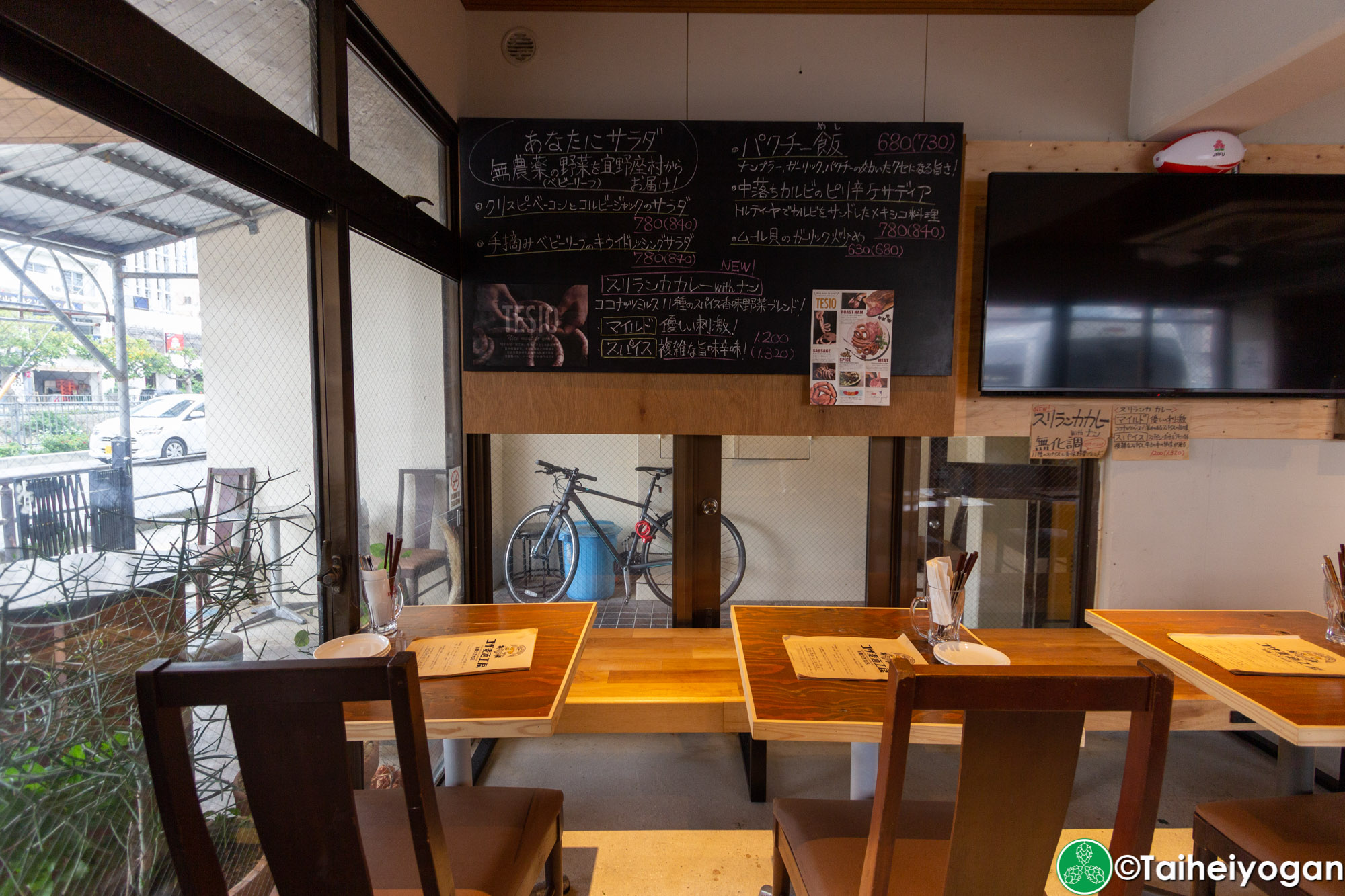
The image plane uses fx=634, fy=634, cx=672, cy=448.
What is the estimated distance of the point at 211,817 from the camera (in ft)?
4.41

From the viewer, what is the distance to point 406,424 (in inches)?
83.2

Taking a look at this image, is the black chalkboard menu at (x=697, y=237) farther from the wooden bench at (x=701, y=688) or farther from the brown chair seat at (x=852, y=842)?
the brown chair seat at (x=852, y=842)

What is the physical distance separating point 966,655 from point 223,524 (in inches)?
66.9

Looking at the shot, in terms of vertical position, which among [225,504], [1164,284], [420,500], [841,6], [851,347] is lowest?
[420,500]

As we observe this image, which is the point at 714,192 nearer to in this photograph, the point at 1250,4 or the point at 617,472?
the point at 617,472

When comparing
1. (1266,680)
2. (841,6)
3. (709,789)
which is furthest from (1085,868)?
(841,6)

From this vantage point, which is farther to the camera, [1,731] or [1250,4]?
[1250,4]

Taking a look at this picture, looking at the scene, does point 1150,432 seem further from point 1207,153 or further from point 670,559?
point 670,559

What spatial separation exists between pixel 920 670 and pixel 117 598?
1349 mm

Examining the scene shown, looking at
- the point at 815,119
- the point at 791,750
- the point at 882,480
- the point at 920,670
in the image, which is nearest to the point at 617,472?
the point at 882,480

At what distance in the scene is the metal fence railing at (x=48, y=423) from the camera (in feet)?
3.06

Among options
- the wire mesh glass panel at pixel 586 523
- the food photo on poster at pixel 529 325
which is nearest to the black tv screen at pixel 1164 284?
the wire mesh glass panel at pixel 586 523

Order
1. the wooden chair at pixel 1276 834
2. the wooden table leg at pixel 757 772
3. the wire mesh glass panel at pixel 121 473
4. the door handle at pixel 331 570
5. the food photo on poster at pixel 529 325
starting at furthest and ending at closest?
1. the food photo on poster at pixel 529 325
2. the wooden table leg at pixel 757 772
3. the door handle at pixel 331 570
4. the wooden chair at pixel 1276 834
5. the wire mesh glass panel at pixel 121 473

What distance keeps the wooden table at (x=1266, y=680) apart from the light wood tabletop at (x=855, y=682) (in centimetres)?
20
